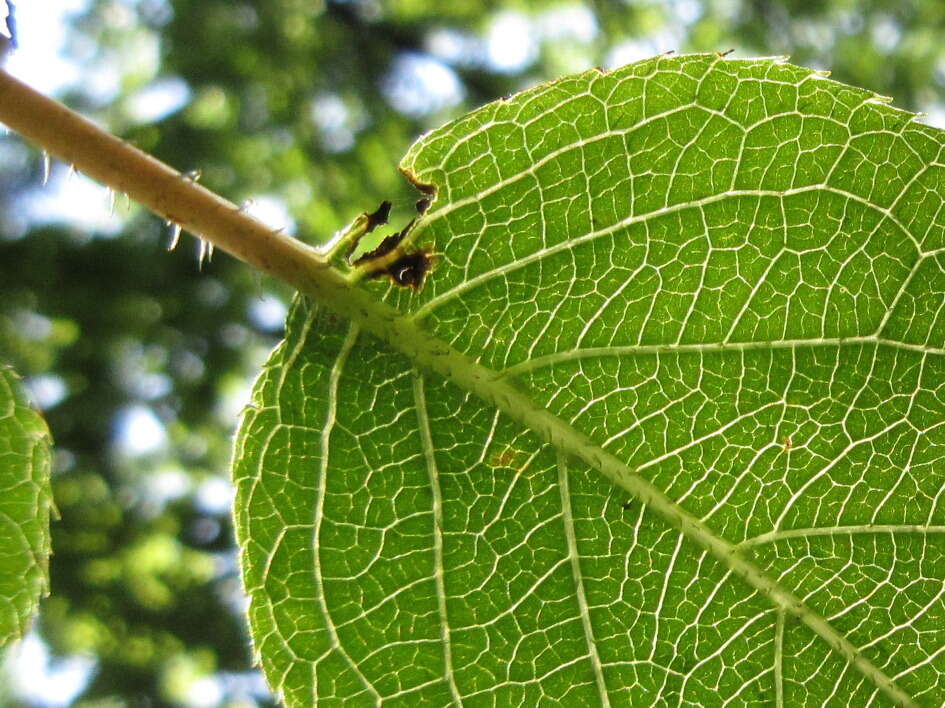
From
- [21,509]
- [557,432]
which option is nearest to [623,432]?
[557,432]

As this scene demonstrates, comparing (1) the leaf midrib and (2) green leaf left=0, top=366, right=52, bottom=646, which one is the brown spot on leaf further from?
(2) green leaf left=0, top=366, right=52, bottom=646

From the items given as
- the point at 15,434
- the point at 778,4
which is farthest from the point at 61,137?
the point at 778,4

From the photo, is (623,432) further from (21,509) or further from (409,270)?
(21,509)

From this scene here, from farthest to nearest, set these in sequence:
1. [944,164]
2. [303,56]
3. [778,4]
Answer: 1. [778,4]
2. [303,56]
3. [944,164]

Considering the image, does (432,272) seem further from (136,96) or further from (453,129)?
(136,96)

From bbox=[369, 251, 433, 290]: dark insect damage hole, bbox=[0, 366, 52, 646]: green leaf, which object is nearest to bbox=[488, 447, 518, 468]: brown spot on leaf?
bbox=[369, 251, 433, 290]: dark insect damage hole

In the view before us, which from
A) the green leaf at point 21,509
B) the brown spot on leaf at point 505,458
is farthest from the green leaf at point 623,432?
the green leaf at point 21,509

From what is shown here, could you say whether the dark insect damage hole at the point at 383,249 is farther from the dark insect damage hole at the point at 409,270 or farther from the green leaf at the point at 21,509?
the green leaf at the point at 21,509
